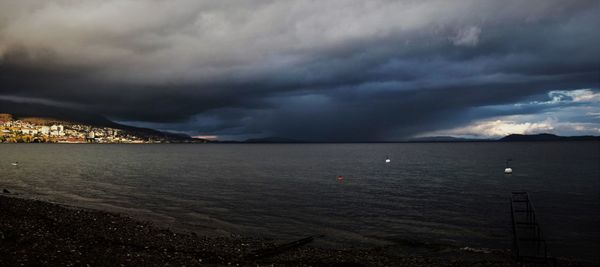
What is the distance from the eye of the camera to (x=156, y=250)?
26375 millimetres

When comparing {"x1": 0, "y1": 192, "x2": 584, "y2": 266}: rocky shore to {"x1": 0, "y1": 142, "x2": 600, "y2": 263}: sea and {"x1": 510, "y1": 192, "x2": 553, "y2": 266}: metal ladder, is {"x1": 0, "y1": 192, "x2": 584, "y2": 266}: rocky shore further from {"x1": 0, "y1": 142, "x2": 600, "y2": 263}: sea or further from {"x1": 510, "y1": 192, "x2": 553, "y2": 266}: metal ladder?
{"x1": 0, "y1": 142, "x2": 600, "y2": 263}: sea

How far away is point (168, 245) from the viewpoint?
28.8 m

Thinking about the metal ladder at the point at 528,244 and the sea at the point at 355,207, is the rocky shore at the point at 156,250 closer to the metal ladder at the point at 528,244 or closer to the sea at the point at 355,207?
the metal ladder at the point at 528,244

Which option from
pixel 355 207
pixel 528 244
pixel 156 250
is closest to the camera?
pixel 156 250

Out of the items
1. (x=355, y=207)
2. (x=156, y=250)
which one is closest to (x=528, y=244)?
(x=355, y=207)

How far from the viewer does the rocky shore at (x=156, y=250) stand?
892 inches

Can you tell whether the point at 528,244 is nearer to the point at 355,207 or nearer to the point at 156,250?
the point at 355,207

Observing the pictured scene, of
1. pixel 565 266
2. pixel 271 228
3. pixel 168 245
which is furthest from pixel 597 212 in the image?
pixel 168 245

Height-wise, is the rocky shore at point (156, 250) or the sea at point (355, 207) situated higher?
the rocky shore at point (156, 250)

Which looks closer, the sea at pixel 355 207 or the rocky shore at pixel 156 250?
the rocky shore at pixel 156 250

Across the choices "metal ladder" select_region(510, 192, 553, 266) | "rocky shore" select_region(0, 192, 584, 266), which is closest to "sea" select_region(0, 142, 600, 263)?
"metal ladder" select_region(510, 192, 553, 266)

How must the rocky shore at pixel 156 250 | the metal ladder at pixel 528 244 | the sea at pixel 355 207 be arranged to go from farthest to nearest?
the sea at pixel 355 207 → the metal ladder at pixel 528 244 → the rocky shore at pixel 156 250

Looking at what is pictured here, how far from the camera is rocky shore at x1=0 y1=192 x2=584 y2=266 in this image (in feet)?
74.3

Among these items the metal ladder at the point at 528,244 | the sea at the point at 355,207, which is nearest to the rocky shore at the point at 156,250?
the metal ladder at the point at 528,244
